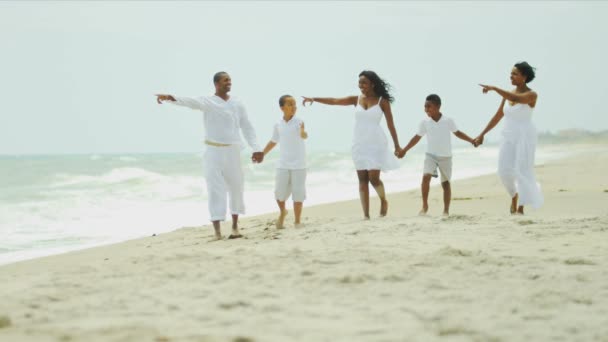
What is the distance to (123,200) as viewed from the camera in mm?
Answer: 16500

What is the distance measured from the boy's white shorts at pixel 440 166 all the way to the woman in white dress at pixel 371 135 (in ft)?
1.63

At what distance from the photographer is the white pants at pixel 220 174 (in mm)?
8195

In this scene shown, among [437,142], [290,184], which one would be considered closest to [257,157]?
[290,184]

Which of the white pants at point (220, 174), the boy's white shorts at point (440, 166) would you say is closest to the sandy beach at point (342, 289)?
the white pants at point (220, 174)

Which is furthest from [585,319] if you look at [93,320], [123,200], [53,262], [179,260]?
[123,200]

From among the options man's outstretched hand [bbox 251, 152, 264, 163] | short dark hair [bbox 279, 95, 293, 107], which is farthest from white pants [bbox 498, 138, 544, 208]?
man's outstretched hand [bbox 251, 152, 264, 163]

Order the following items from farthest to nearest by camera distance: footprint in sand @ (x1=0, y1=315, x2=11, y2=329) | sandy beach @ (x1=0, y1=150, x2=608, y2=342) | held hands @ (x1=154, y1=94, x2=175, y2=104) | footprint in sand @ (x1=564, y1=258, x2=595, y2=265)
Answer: held hands @ (x1=154, y1=94, x2=175, y2=104)
footprint in sand @ (x1=564, y1=258, x2=595, y2=265)
footprint in sand @ (x1=0, y1=315, x2=11, y2=329)
sandy beach @ (x1=0, y1=150, x2=608, y2=342)

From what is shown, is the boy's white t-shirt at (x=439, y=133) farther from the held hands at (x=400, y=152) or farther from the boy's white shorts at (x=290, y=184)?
the boy's white shorts at (x=290, y=184)

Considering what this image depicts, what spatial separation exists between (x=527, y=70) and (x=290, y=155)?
9.71 ft

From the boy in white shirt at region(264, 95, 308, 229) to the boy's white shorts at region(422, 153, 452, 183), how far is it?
159cm

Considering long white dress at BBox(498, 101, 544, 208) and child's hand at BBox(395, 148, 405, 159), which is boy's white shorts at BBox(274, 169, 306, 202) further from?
long white dress at BBox(498, 101, 544, 208)

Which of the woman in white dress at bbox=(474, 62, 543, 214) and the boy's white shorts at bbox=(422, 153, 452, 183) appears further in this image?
the boy's white shorts at bbox=(422, 153, 452, 183)

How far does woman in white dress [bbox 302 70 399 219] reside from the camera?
8977 millimetres

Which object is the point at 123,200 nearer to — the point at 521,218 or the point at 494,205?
the point at 494,205
